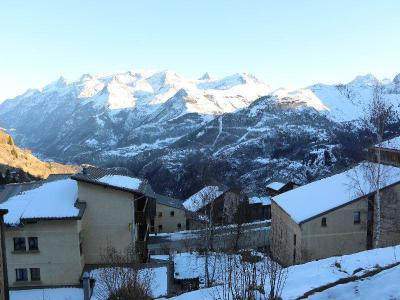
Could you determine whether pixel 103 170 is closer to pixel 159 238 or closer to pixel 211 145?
pixel 159 238

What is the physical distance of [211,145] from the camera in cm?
18475

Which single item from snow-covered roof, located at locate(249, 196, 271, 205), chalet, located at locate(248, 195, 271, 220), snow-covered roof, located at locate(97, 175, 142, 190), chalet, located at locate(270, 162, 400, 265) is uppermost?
snow-covered roof, located at locate(97, 175, 142, 190)

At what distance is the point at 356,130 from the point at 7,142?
432ft

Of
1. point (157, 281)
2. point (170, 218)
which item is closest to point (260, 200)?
point (170, 218)

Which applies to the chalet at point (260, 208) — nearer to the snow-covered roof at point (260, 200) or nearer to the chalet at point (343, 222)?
the snow-covered roof at point (260, 200)

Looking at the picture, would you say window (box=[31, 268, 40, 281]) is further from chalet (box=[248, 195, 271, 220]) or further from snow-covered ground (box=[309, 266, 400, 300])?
chalet (box=[248, 195, 271, 220])

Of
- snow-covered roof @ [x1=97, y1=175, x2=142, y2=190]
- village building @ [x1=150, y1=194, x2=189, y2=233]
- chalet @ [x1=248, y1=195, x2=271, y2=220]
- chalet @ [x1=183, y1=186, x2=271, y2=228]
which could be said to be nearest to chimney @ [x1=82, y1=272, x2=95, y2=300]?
snow-covered roof @ [x1=97, y1=175, x2=142, y2=190]

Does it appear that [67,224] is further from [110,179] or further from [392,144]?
[392,144]

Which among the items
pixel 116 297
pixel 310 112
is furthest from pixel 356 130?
pixel 116 297

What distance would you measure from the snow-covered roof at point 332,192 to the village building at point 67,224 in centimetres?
1298

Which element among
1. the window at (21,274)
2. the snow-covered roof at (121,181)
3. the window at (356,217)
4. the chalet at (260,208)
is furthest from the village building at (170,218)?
the window at (21,274)

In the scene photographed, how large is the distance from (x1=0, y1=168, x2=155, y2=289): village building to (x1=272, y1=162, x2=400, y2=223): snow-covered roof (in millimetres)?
12978

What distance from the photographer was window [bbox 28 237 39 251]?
25.3 meters

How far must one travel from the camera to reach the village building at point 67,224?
2508cm
